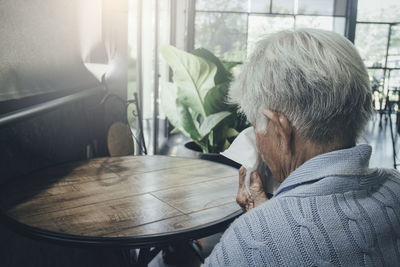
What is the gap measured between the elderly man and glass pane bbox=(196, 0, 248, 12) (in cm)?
624

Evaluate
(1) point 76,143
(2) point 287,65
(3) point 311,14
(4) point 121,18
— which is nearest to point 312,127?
(2) point 287,65

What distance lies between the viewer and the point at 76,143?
2248mm

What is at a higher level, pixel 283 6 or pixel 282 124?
pixel 283 6

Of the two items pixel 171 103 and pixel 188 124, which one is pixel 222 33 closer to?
pixel 171 103

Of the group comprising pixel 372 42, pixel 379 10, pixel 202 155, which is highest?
pixel 379 10

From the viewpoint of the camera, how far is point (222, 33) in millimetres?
6840

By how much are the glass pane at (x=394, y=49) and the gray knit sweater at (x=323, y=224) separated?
30.3ft

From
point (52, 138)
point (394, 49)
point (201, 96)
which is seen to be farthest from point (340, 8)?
point (52, 138)

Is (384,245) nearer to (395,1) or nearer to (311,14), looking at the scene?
(311,14)

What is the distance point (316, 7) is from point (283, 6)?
29.5 inches

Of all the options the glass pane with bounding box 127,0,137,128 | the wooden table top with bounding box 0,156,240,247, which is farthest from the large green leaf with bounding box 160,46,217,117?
the wooden table top with bounding box 0,156,240,247

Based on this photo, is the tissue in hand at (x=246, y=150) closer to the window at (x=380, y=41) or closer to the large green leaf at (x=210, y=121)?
the large green leaf at (x=210, y=121)

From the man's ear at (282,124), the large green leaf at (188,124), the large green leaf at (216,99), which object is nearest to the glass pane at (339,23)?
the large green leaf at (216,99)

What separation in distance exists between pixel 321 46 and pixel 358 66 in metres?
0.09
